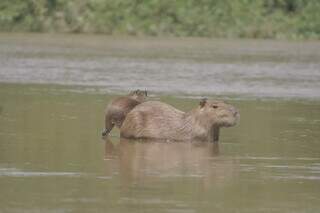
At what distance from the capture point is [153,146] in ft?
42.7

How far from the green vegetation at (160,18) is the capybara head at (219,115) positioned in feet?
87.1

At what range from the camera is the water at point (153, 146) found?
9.22 m

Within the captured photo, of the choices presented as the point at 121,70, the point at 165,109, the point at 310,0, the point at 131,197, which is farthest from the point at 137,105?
the point at 310,0

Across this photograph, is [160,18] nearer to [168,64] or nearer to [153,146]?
[168,64]

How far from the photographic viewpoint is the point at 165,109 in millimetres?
13570

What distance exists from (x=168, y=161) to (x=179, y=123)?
1915mm

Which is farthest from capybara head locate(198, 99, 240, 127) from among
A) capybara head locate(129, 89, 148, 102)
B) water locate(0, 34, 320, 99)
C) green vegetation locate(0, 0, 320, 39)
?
green vegetation locate(0, 0, 320, 39)

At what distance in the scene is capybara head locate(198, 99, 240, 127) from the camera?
1345 centimetres

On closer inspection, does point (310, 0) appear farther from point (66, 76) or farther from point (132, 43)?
point (66, 76)

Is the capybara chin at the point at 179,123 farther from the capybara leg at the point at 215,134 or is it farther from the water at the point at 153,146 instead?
the water at the point at 153,146

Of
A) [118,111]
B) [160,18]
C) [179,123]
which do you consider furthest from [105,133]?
[160,18]

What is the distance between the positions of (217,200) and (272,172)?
68.9 inches

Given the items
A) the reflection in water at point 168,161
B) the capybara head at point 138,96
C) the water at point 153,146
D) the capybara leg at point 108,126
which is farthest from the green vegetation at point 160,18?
the reflection in water at point 168,161

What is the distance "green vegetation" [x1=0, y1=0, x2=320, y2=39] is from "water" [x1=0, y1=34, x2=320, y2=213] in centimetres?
1261
